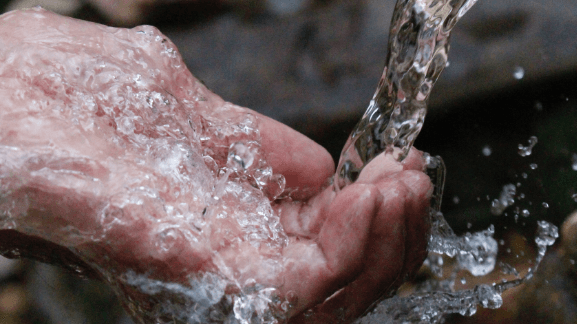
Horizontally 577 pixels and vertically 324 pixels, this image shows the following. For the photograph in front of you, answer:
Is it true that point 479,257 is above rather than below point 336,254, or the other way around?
below

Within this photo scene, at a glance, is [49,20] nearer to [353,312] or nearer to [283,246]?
[283,246]

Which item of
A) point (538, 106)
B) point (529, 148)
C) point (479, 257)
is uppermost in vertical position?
point (538, 106)

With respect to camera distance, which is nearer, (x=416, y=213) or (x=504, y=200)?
(x=416, y=213)

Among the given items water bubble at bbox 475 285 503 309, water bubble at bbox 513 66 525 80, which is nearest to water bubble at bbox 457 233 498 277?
water bubble at bbox 475 285 503 309

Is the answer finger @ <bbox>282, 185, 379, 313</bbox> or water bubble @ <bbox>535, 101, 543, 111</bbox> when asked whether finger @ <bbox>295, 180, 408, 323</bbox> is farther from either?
water bubble @ <bbox>535, 101, 543, 111</bbox>

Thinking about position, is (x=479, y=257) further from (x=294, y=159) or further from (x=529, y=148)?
(x=294, y=159)

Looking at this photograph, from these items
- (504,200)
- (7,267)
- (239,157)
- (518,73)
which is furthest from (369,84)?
(7,267)

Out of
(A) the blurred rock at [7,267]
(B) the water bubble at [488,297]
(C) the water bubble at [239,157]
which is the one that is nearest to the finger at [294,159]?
(C) the water bubble at [239,157]
